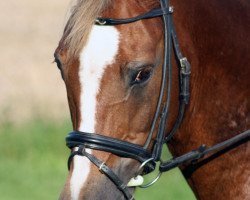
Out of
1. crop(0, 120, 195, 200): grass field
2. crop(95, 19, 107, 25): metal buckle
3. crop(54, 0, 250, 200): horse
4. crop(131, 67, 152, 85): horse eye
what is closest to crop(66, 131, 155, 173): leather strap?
crop(54, 0, 250, 200): horse

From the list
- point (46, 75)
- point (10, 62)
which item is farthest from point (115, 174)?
point (10, 62)

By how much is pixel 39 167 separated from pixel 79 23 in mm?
7372

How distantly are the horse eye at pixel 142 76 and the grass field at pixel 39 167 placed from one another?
5.63 m

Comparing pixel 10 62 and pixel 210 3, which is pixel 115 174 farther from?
pixel 10 62

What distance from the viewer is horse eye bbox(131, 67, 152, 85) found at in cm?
355

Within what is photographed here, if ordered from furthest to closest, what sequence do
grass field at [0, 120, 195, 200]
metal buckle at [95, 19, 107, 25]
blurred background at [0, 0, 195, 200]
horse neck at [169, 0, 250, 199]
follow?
blurred background at [0, 0, 195, 200]
grass field at [0, 120, 195, 200]
horse neck at [169, 0, 250, 199]
metal buckle at [95, 19, 107, 25]

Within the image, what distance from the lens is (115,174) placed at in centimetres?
351

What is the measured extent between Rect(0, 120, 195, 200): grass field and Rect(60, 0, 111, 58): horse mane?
18.5ft

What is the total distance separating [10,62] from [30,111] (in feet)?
9.96

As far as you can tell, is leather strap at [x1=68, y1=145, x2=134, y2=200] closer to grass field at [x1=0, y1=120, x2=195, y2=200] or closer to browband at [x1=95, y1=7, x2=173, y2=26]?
browband at [x1=95, y1=7, x2=173, y2=26]

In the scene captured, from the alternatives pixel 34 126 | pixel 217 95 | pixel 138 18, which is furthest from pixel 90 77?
pixel 34 126

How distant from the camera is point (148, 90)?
3617mm

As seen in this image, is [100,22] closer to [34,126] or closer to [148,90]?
[148,90]

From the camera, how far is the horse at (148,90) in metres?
3.49
